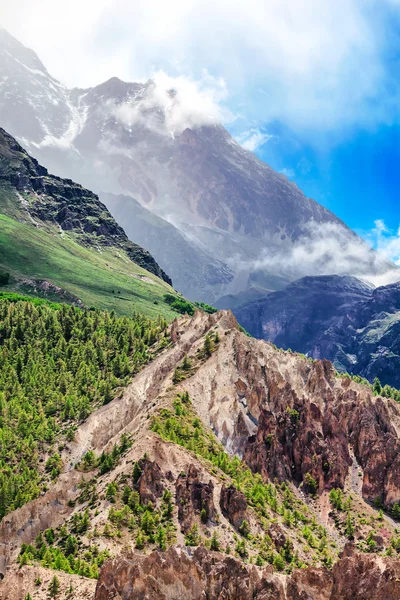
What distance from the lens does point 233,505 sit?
11550 cm

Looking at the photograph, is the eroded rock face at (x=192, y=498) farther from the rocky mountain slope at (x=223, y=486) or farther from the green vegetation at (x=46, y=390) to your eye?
the green vegetation at (x=46, y=390)

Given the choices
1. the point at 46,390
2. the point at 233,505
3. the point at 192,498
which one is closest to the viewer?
the point at 192,498

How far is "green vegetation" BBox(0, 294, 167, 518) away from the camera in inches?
5098

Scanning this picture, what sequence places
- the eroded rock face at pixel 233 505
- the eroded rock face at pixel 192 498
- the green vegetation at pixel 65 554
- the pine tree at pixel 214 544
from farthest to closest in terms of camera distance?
1. the eroded rock face at pixel 233 505
2. the eroded rock face at pixel 192 498
3. the pine tree at pixel 214 544
4. the green vegetation at pixel 65 554

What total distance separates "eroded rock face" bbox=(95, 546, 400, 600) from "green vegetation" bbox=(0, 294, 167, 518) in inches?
1553

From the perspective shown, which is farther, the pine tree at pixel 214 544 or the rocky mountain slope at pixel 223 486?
the pine tree at pixel 214 544

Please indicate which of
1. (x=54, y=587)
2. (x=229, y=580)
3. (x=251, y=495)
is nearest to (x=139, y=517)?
(x=54, y=587)

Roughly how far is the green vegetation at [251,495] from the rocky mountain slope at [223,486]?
1.18 ft

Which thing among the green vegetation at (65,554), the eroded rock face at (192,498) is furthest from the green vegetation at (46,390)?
the eroded rock face at (192,498)

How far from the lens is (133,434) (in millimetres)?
133375

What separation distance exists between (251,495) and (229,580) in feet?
128

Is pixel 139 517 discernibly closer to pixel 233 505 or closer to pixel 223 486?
pixel 233 505

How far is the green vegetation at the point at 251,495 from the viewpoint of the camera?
110750mm

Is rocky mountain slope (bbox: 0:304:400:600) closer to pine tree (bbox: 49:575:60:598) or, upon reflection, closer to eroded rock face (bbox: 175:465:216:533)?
eroded rock face (bbox: 175:465:216:533)
